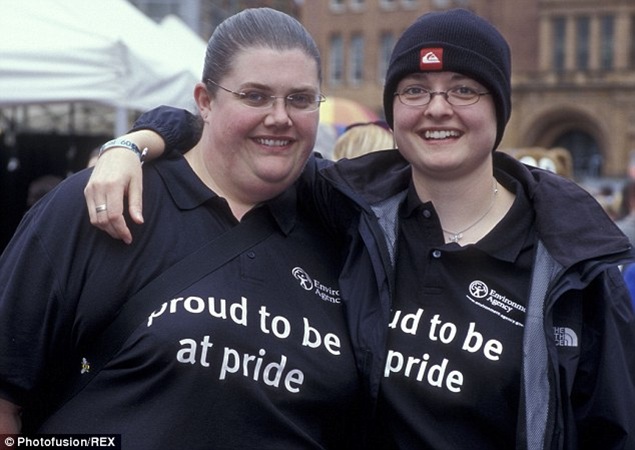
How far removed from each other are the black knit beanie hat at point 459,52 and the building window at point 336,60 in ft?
139

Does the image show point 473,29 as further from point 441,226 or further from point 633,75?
point 633,75

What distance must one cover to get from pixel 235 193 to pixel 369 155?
575 mm

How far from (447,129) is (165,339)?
94 cm

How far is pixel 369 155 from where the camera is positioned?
280cm

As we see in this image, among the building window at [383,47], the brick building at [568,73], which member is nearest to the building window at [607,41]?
the brick building at [568,73]

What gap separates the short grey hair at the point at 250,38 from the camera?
2316 millimetres

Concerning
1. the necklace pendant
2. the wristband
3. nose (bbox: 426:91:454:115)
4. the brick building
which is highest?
nose (bbox: 426:91:454:115)

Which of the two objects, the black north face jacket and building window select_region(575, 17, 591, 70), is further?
building window select_region(575, 17, 591, 70)

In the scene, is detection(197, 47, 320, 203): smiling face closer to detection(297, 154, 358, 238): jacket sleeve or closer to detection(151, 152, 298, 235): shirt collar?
detection(151, 152, 298, 235): shirt collar

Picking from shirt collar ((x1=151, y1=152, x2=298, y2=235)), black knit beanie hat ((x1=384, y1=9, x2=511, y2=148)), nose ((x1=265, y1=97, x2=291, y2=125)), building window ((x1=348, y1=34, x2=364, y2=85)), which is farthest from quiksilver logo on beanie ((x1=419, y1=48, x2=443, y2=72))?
building window ((x1=348, y1=34, x2=364, y2=85))

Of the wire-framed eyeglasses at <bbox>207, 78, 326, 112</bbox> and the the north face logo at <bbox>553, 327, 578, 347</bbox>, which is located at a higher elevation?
the wire-framed eyeglasses at <bbox>207, 78, 326, 112</bbox>

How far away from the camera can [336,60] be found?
44625 mm

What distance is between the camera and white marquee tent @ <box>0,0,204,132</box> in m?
4.71

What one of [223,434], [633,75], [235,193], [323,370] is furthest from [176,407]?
[633,75]
